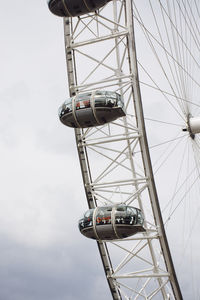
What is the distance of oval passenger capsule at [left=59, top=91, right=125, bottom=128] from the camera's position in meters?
19.9

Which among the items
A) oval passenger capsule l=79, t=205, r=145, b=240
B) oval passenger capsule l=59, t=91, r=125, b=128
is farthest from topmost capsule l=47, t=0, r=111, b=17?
oval passenger capsule l=79, t=205, r=145, b=240

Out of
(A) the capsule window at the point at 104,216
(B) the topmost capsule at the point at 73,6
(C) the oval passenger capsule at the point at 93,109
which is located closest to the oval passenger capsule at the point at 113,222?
(A) the capsule window at the point at 104,216

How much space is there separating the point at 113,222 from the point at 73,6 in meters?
7.91

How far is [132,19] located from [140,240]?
29.6 feet

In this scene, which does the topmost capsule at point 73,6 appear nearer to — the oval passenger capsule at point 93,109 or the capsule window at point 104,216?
the oval passenger capsule at point 93,109

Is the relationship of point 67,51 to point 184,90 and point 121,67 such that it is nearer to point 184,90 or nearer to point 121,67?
point 121,67

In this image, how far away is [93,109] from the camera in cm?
1998

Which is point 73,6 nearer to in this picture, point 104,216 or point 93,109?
point 93,109

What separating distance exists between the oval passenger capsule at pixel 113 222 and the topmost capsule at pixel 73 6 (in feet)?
23.7

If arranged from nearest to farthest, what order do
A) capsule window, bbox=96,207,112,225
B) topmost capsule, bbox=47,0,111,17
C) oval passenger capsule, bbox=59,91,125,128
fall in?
oval passenger capsule, bbox=59,91,125,128 → capsule window, bbox=96,207,112,225 → topmost capsule, bbox=47,0,111,17

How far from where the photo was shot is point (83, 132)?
2375 cm

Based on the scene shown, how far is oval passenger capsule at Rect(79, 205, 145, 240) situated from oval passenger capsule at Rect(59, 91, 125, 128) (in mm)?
3189

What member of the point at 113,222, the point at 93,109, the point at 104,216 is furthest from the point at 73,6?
the point at 113,222

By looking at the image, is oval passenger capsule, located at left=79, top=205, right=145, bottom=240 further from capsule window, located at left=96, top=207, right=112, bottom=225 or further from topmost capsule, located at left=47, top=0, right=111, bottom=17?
topmost capsule, located at left=47, top=0, right=111, bottom=17
